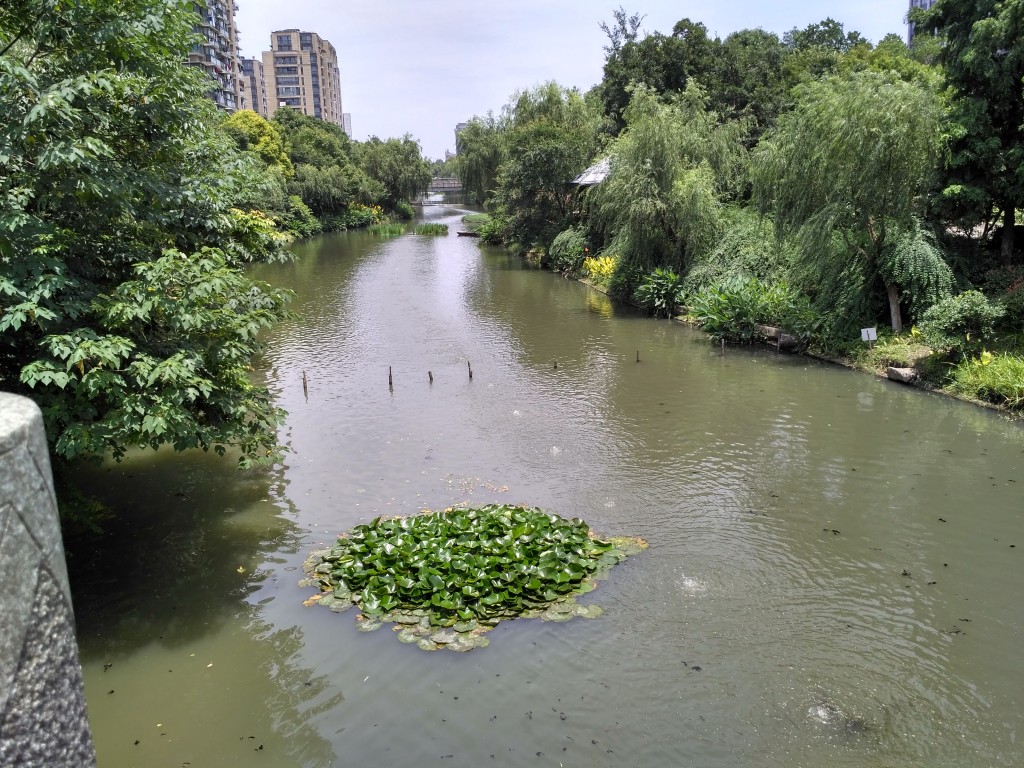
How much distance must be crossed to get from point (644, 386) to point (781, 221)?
551 centimetres

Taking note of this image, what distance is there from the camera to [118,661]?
671 centimetres

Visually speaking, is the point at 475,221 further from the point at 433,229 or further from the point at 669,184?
the point at 669,184

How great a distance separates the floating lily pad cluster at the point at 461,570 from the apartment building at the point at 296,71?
124 m

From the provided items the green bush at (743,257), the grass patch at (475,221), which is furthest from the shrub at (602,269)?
the grass patch at (475,221)

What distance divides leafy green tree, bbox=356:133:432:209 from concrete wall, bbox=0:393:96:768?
6671cm

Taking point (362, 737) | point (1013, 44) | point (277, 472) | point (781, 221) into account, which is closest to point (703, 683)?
point (362, 737)

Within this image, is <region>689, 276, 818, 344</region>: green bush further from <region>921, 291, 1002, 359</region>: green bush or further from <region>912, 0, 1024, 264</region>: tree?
<region>912, 0, 1024, 264</region>: tree

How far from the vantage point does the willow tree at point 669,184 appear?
21219 millimetres

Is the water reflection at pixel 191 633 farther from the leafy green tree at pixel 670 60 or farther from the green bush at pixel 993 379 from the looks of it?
the leafy green tree at pixel 670 60

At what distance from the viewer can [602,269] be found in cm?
2738

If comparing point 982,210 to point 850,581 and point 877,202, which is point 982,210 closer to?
point 877,202

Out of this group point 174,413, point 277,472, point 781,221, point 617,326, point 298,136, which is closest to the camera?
point 174,413

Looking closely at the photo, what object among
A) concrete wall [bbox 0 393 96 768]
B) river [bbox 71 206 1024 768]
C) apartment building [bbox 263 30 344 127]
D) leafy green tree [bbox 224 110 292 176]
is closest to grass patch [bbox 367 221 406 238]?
leafy green tree [bbox 224 110 292 176]

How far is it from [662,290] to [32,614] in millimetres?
21407
